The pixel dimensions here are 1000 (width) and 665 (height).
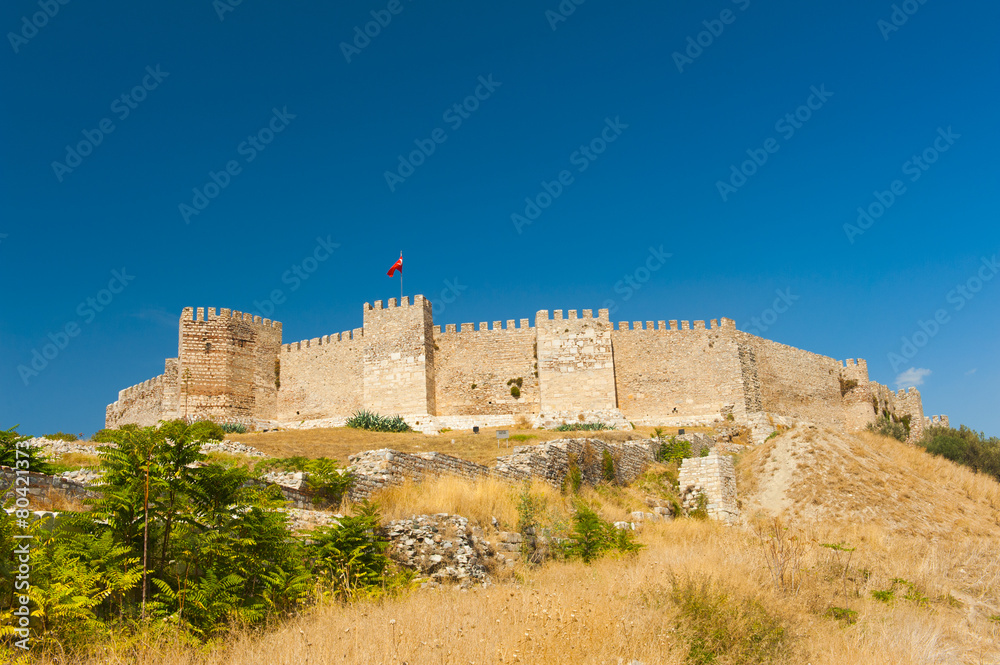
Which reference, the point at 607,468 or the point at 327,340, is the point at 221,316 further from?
the point at 607,468

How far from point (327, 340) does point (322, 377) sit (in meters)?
1.94

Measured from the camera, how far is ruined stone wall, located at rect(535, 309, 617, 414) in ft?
104

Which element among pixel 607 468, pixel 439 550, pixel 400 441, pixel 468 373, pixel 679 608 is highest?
pixel 468 373

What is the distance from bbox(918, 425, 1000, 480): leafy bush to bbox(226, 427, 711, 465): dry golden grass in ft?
40.8

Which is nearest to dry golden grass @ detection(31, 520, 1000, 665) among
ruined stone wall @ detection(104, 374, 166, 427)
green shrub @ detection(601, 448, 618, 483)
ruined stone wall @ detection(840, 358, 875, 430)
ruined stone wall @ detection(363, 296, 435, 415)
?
green shrub @ detection(601, 448, 618, 483)

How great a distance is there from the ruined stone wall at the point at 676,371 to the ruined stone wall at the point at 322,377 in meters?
12.7

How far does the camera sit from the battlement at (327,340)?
1340 inches

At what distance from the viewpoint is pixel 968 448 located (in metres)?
32.4

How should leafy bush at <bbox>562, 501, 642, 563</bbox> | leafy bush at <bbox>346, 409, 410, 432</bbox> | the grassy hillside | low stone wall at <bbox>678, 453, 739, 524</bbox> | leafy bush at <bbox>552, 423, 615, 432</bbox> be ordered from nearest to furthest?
the grassy hillside
leafy bush at <bbox>562, 501, 642, 563</bbox>
low stone wall at <bbox>678, 453, 739, 524</bbox>
leafy bush at <bbox>552, 423, 615, 432</bbox>
leafy bush at <bbox>346, 409, 410, 432</bbox>

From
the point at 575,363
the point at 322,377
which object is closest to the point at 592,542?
the point at 575,363

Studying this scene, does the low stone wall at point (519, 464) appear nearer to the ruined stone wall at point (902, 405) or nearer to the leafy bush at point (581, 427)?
the leafy bush at point (581, 427)

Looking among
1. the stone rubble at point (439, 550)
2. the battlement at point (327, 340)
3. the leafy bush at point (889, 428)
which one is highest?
the battlement at point (327, 340)

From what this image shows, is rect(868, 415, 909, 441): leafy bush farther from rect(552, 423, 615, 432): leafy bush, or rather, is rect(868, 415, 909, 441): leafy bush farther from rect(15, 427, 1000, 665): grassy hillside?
rect(15, 427, 1000, 665): grassy hillside

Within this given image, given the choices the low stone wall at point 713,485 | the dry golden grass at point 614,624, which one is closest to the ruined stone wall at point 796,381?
the low stone wall at point 713,485
